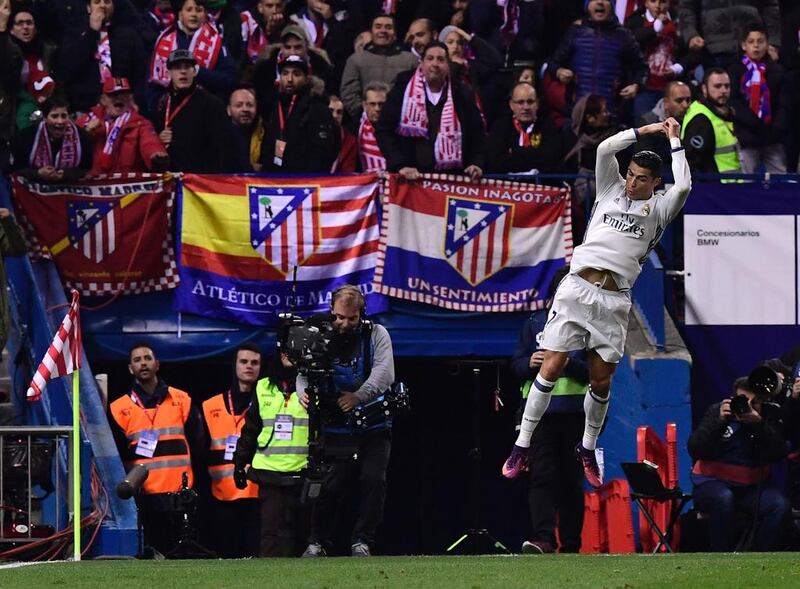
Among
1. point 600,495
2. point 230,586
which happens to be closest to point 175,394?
point 600,495

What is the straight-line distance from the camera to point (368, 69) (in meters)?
18.0

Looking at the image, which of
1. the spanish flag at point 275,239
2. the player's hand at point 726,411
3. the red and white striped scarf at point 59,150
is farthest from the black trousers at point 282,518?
the red and white striped scarf at point 59,150

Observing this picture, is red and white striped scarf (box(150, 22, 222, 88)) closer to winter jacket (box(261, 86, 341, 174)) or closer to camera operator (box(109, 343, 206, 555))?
winter jacket (box(261, 86, 341, 174))

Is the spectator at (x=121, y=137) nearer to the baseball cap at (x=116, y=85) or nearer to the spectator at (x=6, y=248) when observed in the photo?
the baseball cap at (x=116, y=85)

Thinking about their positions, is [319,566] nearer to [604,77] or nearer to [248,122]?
[248,122]

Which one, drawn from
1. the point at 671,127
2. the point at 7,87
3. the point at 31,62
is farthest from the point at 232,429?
the point at 671,127

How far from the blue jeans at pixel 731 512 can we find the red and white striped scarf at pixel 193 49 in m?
6.49

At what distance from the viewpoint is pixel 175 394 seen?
15836mm

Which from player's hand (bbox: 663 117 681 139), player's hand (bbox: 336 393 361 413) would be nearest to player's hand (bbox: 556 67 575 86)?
player's hand (bbox: 336 393 361 413)

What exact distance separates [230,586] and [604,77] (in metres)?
9.44

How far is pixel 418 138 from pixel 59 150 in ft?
10.4

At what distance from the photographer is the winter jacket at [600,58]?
60.1 feet

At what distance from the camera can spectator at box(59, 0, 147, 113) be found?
18.0 m

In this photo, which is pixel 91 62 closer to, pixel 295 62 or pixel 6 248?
pixel 295 62
